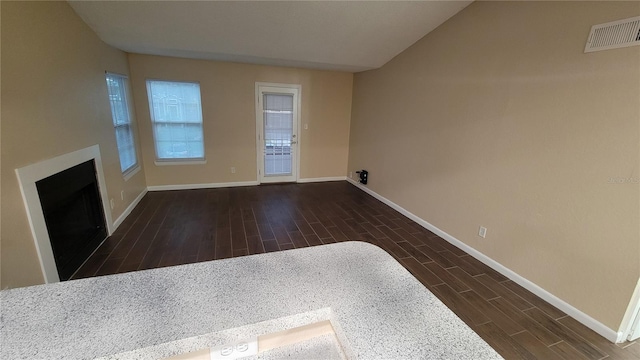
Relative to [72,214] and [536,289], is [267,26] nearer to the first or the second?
[72,214]

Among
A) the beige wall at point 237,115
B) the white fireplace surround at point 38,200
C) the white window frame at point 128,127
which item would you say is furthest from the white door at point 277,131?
the white fireplace surround at point 38,200

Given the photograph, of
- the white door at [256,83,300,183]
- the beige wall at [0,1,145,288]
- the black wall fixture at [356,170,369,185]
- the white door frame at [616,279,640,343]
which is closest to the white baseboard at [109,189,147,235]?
the beige wall at [0,1,145,288]

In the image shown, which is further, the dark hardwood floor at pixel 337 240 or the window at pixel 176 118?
the window at pixel 176 118

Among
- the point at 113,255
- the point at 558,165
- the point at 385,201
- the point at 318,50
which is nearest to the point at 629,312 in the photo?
the point at 558,165

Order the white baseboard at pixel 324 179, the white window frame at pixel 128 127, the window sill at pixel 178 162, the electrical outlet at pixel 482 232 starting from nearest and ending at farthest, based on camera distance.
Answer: the electrical outlet at pixel 482 232 < the white window frame at pixel 128 127 < the window sill at pixel 178 162 < the white baseboard at pixel 324 179

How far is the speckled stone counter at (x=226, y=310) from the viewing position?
2.16ft

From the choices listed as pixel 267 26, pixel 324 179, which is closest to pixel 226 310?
pixel 267 26

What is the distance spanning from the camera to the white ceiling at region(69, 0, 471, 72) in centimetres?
267

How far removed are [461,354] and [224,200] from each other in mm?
4042

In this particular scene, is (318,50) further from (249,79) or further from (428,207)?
(428,207)

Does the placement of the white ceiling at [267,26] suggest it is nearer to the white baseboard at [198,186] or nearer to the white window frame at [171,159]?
the white window frame at [171,159]

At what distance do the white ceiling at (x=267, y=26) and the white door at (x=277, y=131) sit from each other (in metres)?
0.95

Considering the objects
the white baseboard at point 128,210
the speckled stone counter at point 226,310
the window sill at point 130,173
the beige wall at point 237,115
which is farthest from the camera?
the beige wall at point 237,115

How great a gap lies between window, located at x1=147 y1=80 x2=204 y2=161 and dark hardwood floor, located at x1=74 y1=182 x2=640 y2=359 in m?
0.73
